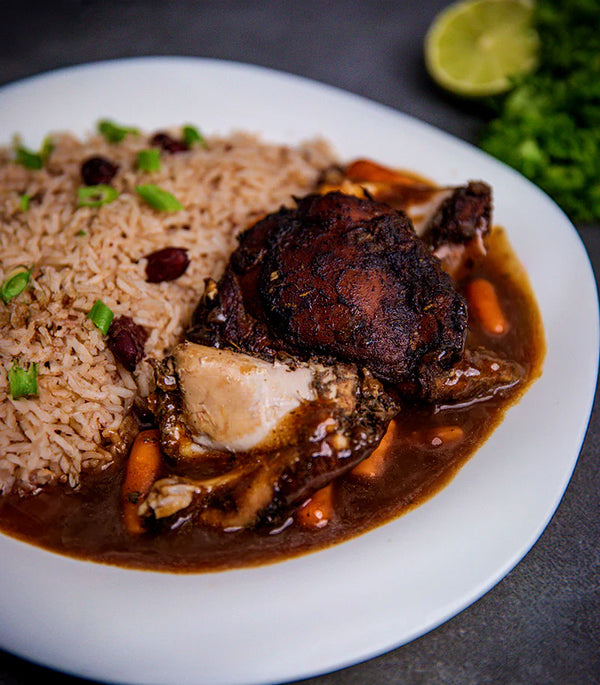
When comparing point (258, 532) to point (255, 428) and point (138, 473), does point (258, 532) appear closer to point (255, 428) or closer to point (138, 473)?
point (255, 428)

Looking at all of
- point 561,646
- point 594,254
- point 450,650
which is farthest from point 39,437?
point 594,254

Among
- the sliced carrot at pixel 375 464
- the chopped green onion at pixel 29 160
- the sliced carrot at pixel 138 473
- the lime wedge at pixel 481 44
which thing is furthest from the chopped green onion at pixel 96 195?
the lime wedge at pixel 481 44

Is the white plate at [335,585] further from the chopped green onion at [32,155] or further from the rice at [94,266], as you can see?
the chopped green onion at [32,155]

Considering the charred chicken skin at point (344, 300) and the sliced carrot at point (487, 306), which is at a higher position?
the charred chicken skin at point (344, 300)

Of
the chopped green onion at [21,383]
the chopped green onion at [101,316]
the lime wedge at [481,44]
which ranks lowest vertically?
the chopped green onion at [21,383]

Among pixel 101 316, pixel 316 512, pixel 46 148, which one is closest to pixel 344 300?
pixel 316 512

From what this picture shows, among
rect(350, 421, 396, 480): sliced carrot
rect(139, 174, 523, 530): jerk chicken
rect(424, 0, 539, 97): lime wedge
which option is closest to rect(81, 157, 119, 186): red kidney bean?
rect(139, 174, 523, 530): jerk chicken
